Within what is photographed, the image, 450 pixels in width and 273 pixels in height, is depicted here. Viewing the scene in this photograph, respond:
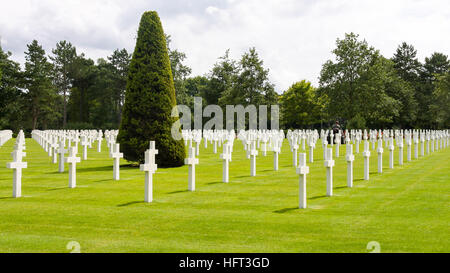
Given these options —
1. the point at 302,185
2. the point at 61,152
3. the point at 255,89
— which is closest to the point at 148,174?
the point at 302,185

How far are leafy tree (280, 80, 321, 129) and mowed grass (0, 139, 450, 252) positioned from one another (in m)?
64.9

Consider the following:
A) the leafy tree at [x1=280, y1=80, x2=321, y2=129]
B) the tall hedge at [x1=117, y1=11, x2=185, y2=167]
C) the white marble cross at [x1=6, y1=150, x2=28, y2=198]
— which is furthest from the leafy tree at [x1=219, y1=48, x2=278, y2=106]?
the white marble cross at [x1=6, y1=150, x2=28, y2=198]

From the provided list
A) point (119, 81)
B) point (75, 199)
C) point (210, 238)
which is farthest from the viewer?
point (119, 81)

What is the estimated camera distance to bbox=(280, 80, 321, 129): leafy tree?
7750cm

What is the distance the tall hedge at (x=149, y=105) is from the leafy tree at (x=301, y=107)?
6127 cm

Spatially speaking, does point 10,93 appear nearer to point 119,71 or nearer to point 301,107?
point 119,71

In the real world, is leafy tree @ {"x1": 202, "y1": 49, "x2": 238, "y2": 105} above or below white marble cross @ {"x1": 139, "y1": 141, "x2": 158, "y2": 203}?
above

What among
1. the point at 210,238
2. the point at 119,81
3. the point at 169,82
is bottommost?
the point at 210,238

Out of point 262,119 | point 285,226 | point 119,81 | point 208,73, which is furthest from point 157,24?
point 208,73

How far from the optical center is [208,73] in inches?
3071

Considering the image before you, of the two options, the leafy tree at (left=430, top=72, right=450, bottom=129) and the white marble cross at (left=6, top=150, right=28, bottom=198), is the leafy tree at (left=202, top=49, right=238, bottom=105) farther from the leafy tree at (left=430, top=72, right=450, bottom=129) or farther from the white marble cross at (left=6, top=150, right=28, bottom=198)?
the white marble cross at (left=6, top=150, right=28, bottom=198)

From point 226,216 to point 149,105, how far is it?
9649 mm

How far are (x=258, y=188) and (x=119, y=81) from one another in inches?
2502

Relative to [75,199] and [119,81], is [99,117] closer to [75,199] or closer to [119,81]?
[119,81]
